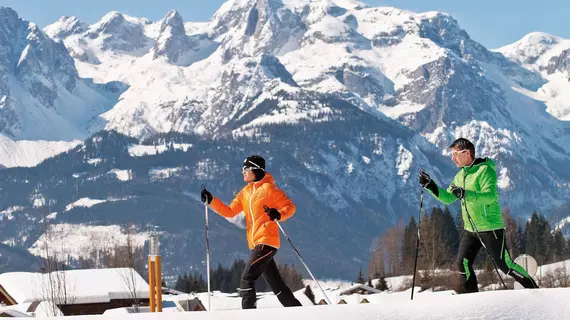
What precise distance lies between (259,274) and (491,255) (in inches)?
102

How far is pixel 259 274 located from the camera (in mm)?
11688

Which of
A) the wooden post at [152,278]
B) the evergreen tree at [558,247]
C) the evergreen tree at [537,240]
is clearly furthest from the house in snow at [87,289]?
the evergreen tree at [537,240]

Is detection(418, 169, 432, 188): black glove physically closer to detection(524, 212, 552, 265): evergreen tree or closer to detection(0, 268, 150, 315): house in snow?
detection(0, 268, 150, 315): house in snow

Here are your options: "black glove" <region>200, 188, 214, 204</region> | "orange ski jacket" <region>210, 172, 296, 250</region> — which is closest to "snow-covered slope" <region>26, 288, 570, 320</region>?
"orange ski jacket" <region>210, 172, 296, 250</region>

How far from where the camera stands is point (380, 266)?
596 feet

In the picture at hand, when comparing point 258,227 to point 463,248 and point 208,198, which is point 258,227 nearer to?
point 208,198

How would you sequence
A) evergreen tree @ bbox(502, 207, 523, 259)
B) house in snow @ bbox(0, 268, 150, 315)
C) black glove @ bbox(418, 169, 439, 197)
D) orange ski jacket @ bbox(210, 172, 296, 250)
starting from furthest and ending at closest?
evergreen tree @ bbox(502, 207, 523, 259) < house in snow @ bbox(0, 268, 150, 315) < orange ski jacket @ bbox(210, 172, 296, 250) < black glove @ bbox(418, 169, 439, 197)

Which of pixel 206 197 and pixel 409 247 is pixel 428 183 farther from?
pixel 409 247

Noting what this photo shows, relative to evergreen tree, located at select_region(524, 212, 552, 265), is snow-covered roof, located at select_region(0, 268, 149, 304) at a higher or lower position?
lower

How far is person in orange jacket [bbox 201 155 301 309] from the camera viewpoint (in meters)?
11.7

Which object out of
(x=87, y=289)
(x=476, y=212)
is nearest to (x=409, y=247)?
(x=87, y=289)

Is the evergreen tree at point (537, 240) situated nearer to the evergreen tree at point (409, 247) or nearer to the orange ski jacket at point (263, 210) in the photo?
the evergreen tree at point (409, 247)

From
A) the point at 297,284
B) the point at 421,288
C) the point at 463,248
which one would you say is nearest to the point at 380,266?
the point at 297,284

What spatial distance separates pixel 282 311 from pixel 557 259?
131 m
